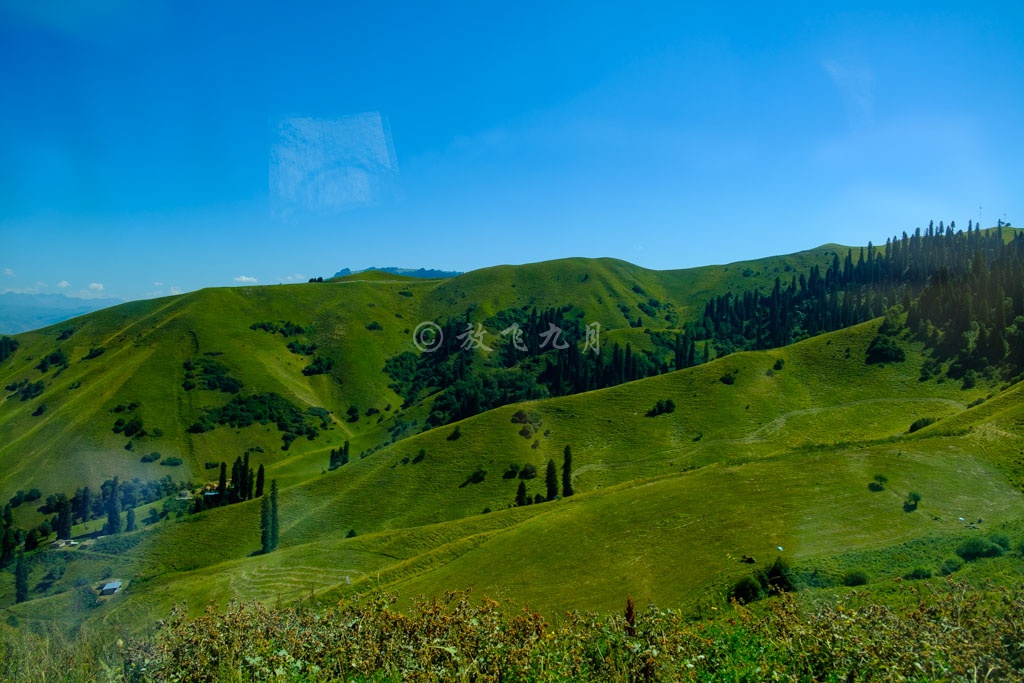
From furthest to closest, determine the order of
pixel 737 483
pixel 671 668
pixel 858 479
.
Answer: pixel 737 483
pixel 858 479
pixel 671 668

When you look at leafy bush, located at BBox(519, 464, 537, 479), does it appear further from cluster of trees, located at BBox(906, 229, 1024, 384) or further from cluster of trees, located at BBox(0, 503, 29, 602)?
cluster of trees, located at BBox(906, 229, 1024, 384)

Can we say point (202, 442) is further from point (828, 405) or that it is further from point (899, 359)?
point (899, 359)

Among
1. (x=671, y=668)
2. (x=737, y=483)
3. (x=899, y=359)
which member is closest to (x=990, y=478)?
(x=737, y=483)

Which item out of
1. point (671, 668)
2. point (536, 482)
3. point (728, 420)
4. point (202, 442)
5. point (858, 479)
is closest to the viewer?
point (671, 668)

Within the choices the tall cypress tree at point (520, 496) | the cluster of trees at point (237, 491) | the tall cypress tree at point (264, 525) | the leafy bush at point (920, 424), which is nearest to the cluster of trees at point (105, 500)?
the cluster of trees at point (237, 491)

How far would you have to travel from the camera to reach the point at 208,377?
544ft

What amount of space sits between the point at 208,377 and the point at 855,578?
177 metres

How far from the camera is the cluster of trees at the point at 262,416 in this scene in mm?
152750

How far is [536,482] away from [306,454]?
3321 inches

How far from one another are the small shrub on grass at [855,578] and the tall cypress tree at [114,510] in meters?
124

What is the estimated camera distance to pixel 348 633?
832 centimetres

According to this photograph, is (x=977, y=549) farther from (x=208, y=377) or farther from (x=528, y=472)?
(x=208, y=377)

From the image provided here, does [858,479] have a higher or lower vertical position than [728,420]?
higher

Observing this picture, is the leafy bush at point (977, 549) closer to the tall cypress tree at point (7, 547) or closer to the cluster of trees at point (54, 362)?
the tall cypress tree at point (7, 547)
